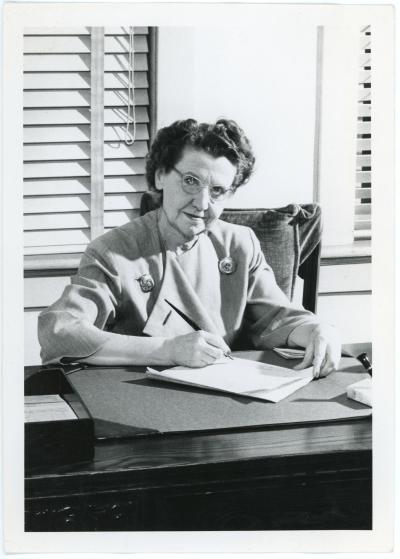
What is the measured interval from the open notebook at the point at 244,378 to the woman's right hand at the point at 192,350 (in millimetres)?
21

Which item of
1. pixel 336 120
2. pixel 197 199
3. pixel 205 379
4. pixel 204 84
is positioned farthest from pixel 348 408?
pixel 204 84

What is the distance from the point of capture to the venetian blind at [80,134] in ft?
6.28

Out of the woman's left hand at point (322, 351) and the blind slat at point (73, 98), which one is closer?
the woman's left hand at point (322, 351)

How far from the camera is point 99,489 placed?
4.35 ft

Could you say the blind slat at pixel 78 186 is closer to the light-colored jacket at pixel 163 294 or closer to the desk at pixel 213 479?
the light-colored jacket at pixel 163 294

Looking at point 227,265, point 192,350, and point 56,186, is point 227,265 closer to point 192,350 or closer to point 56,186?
point 192,350

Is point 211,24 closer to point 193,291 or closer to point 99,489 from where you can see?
point 193,291

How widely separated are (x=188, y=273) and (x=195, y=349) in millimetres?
299

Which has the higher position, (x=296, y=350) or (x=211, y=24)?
(x=211, y=24)

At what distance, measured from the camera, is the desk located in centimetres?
132

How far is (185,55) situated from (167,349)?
2.75 feet

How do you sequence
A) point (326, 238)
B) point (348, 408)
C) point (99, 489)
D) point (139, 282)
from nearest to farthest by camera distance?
point (99, 489) < point (348, 408) < point (139, 282) < point (326, 238)

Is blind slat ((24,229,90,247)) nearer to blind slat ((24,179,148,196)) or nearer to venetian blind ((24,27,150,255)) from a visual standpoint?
venetian blind ((24,27,150,255))

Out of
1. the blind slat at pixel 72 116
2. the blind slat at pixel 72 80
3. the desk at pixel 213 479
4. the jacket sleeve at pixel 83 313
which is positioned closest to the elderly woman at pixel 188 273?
the jacket sleeve at pixel 83 313
